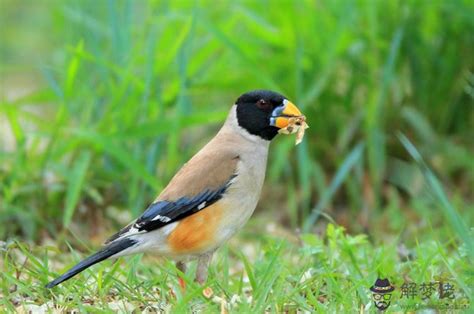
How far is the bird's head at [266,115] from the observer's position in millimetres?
4605

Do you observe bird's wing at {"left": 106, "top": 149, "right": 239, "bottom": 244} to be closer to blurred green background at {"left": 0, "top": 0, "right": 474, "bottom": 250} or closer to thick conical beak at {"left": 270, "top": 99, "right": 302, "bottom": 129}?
thick conical beak at {"left": 270, "top": 99, "right": 302, "bottom": 129}

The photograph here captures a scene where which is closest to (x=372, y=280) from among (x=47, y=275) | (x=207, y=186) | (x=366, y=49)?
(x=207, y=186)

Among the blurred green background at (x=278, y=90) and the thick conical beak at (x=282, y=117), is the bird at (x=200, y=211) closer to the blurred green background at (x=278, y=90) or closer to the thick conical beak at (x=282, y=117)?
the thick conical beak at (x=282, y=117)

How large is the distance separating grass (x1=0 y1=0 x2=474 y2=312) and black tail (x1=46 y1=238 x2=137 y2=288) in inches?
43.6

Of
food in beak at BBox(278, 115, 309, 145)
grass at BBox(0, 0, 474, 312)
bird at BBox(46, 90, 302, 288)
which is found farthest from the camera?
grass at BBox(0, 0, 474, 312)

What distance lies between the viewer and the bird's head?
15.1 ft

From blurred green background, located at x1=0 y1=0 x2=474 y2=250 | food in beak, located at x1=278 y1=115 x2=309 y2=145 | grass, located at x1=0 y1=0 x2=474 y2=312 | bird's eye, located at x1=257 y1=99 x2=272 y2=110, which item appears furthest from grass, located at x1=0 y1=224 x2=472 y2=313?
blurred green background, located at x1=0 y1=0 x2=474 y2=250

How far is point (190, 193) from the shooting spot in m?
4.30

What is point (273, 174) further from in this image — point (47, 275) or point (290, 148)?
point (47, 275)

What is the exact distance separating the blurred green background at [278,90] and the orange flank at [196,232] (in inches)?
52.3

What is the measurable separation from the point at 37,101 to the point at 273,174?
1.48 m

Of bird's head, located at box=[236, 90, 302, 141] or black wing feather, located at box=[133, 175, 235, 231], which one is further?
bird's head, located at box=[236, 90, 302, 141]

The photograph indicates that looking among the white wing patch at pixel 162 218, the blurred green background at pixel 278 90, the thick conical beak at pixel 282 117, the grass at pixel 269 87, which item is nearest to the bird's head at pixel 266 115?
the thick conical beak at pixel 282 117

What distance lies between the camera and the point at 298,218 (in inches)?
253
